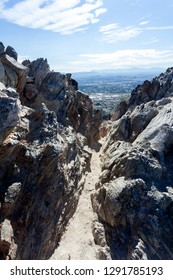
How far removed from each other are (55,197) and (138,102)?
48107mm

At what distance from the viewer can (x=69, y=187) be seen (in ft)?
130

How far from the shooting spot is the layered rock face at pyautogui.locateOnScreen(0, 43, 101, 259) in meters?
25.6

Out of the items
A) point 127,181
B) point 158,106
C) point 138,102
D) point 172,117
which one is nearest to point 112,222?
point 127,181

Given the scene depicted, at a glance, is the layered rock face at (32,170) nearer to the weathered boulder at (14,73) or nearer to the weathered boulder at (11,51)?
the weathered boulder at (14,73)

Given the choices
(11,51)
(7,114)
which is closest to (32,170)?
(7,114)

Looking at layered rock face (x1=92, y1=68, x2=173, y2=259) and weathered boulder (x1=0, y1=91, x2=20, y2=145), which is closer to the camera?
weathered boulder (x1=0, y1=91, x2=20, y2=145)

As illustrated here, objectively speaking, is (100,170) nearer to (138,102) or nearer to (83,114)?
(83,114)

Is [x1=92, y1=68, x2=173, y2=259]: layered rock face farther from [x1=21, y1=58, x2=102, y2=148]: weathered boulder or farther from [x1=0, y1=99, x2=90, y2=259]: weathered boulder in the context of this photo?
[x1=21, y1=58, x2=102, y2=148]: weathered boulder

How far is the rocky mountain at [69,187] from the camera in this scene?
1074 inches

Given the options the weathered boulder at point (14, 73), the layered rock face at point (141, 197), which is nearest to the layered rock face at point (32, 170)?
the weathered boulder at point (14, 73)

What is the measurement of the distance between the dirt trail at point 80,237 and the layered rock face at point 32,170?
0.81 meters

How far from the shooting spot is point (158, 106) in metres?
54.1

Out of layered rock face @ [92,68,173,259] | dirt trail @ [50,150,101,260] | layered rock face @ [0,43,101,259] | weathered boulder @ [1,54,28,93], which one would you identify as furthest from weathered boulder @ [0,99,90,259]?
weathered boulder @ [1,54,28,93]

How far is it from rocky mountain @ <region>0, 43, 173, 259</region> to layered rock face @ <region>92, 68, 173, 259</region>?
0.36 feet
